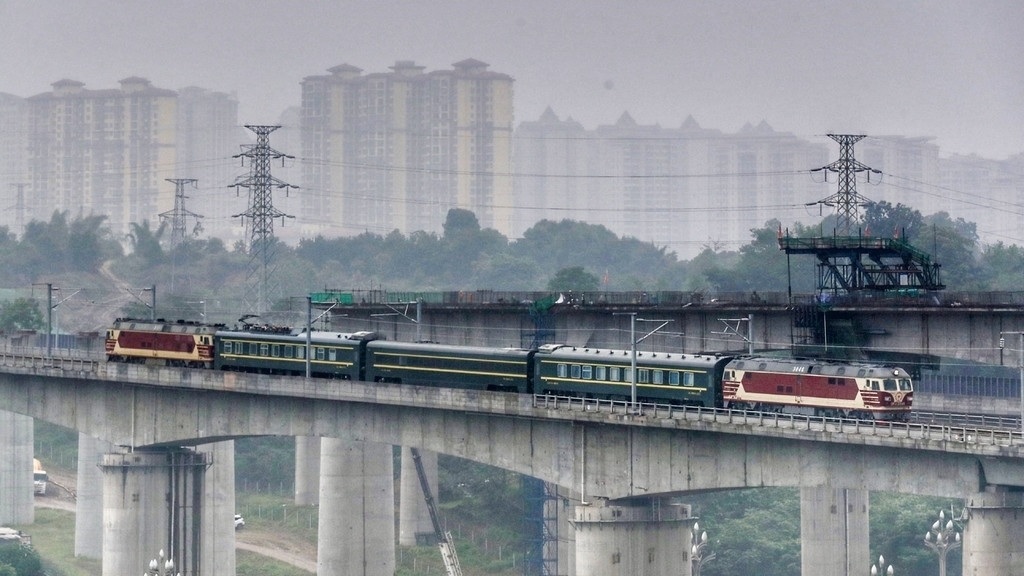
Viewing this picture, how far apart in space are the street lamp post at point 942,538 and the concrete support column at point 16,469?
70.5m

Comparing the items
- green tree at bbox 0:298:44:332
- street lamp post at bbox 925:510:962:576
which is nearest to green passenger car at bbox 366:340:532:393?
street lamp post at bbox 925:510:962:576

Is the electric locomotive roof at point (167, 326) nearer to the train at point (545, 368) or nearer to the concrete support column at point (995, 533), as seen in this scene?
the train at point (545, 368)

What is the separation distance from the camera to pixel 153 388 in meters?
94.9

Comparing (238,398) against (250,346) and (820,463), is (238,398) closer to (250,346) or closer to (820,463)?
(250,346)

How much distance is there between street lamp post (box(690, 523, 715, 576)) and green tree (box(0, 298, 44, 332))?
259 feet

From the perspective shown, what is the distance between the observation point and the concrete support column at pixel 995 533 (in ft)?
216

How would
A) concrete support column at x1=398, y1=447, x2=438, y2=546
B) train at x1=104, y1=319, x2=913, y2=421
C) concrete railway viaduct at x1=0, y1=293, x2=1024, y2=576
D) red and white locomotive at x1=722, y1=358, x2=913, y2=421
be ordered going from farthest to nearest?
concrete support column at x1=398, y1=447, x2=438, y2=546
train at x1=104, y1=319, x2=913, y2=421
red and white locomotive at x1=722, y1=358, x2=913, y2=421
concrete railway viaduct at x1=0, y1=293, x2=1024, y2=576

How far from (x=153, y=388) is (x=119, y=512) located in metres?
7.26

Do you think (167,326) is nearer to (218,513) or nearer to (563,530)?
(218,513)

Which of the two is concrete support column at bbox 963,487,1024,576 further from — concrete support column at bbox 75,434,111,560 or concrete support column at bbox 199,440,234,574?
concrete support column at bbox 75,434,111,560

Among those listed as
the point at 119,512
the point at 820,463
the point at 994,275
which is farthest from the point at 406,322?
the point at 994,275

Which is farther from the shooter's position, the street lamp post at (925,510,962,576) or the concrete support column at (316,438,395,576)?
the street lamp post at (925,510,962,576)

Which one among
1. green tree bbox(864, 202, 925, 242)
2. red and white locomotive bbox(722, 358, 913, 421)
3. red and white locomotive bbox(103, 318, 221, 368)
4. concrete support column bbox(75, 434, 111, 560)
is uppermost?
green tree bbox(864, 202, 925, 242)

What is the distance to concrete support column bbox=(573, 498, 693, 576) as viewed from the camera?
245ft
